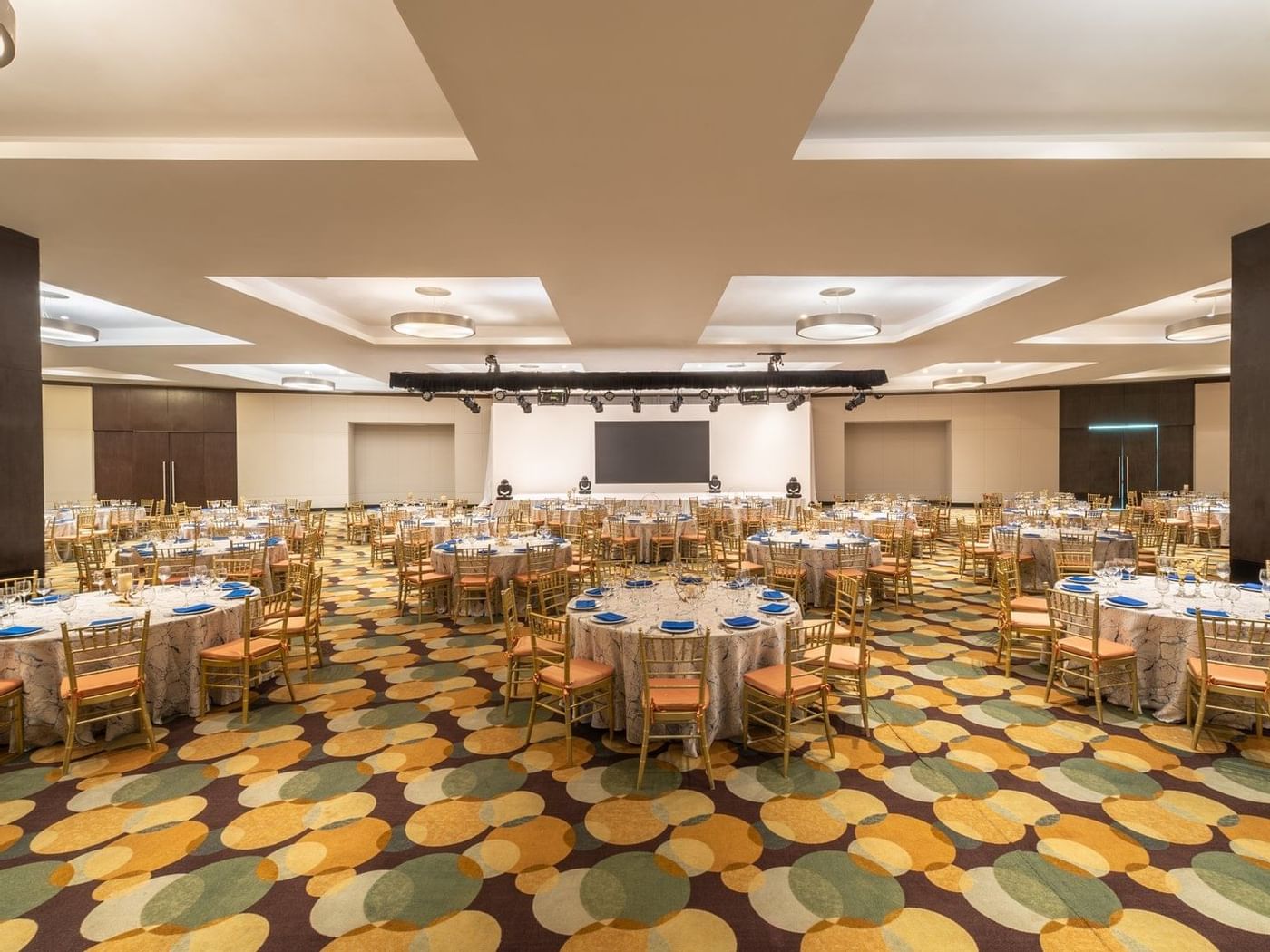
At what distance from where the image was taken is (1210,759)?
402cm

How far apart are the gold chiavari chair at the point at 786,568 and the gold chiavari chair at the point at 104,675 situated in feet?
19.6

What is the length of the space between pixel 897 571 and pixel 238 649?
733 centimetres

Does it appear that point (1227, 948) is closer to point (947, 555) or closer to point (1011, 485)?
point (947, 555)

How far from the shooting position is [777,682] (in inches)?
164

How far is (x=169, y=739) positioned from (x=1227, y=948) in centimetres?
616

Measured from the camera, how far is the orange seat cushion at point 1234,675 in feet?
13.2

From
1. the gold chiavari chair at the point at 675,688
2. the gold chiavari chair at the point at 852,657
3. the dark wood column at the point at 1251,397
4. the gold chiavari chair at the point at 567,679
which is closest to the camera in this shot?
the gold chiavari chair at the point at 675,688

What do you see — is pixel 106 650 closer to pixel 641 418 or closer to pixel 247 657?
pixel 247 657

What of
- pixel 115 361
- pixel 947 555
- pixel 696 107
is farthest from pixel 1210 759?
pixel 115 361

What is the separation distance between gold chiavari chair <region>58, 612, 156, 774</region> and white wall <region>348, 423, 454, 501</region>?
1714 cm

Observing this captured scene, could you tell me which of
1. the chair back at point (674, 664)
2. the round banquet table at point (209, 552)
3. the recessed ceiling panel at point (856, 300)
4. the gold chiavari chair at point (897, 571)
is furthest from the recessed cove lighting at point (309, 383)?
the chair back at point (674, 664)

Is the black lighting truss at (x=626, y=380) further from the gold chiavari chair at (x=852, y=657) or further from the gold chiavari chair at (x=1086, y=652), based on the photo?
the gold chiavari chair at (x=1086, y=652)

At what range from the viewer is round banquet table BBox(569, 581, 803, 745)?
4262 millimetres

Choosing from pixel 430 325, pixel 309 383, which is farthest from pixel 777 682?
pixel 309 383
